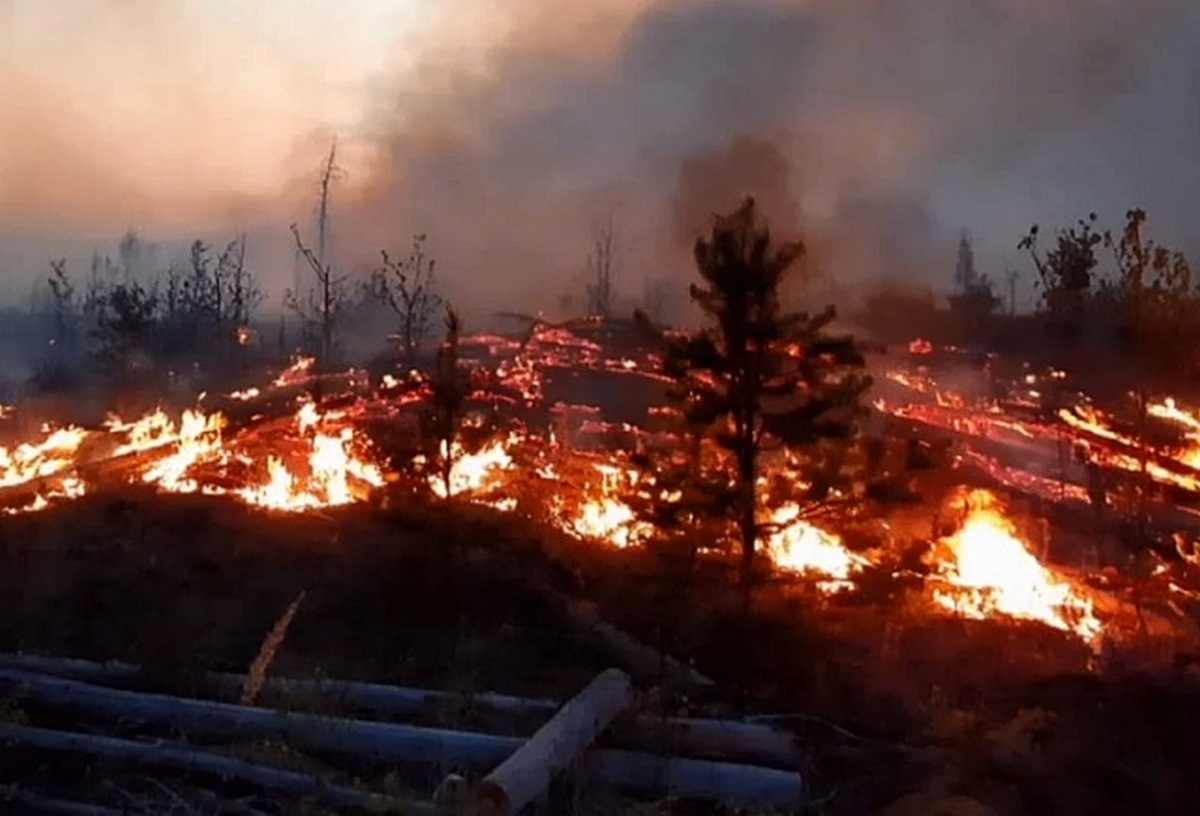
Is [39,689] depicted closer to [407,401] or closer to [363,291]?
[407,401]

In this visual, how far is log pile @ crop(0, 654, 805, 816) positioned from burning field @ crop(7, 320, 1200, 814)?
2.61 feet

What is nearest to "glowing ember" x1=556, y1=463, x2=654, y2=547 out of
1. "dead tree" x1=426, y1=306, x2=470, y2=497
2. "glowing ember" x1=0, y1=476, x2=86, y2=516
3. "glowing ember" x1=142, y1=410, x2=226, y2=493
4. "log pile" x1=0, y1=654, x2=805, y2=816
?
"dead tree" x1=426, y1=306, x2=470, y2=497

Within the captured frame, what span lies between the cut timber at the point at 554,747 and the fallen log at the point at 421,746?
247 millimetres

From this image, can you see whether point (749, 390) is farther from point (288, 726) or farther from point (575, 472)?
point (288, 726)

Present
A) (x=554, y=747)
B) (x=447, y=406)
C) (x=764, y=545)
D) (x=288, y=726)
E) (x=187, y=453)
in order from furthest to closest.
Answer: (x=187, y=453), (x=447, y=406), (x=764, y=545), (x=288, y=726), (x=554, y=747)

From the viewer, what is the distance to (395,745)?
879 centimetres

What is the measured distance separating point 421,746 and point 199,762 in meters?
1.41

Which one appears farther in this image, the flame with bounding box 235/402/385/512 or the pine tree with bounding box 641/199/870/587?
the flame with bounding box 235/402/385/512

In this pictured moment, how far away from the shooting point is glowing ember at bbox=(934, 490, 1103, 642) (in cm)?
Answer: 1386

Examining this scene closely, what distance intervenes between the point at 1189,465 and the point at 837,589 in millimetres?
6455

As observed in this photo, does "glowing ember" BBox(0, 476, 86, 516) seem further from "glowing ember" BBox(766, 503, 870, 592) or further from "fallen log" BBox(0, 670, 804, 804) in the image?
"glowing ember" BBox(766, 503, 870, 592)

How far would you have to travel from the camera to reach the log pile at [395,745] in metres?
8.09

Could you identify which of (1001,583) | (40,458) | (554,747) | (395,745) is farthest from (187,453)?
(554,747)

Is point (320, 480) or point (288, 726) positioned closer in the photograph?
point (288, 726)
